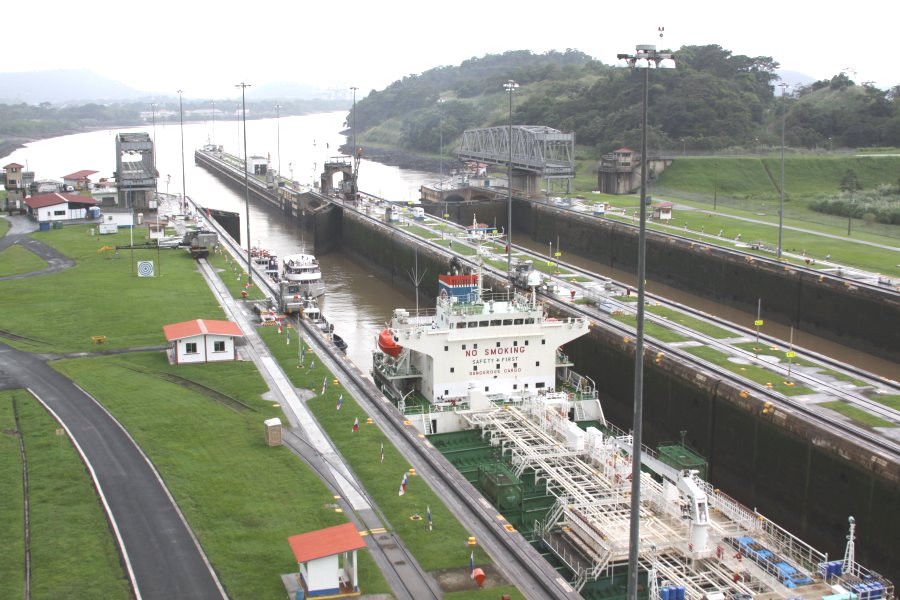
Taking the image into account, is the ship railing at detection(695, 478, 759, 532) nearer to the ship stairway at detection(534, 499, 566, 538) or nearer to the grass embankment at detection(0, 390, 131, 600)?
the ship stairway at detection(534, 499, 566, 538)

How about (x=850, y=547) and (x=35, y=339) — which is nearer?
(x=850, y=547)

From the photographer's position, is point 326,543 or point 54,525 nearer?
point 326,543

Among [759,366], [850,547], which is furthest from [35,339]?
[850,547]

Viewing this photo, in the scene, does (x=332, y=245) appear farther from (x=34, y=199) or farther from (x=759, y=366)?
(x=759, y=366)

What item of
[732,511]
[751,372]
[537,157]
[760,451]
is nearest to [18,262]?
[751,372]

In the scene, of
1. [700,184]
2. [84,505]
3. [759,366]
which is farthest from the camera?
[700,184]

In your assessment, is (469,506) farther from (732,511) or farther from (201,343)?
(201,343)
